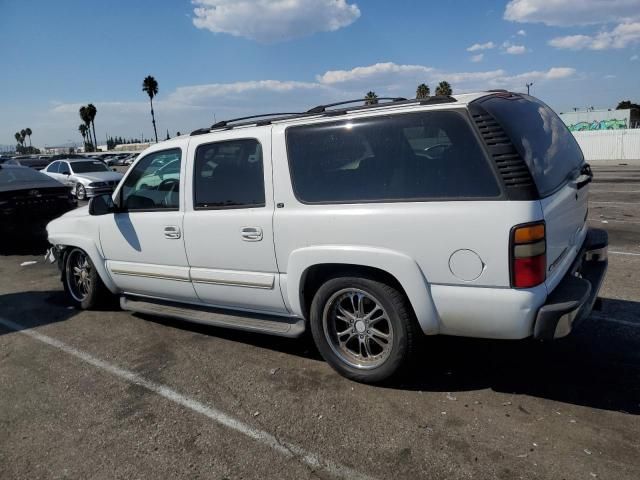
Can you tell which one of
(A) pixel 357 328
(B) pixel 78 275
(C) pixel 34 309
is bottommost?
(C) pixel 34 309

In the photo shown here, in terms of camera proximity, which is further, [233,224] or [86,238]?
[86,238]

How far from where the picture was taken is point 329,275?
3.68 metres

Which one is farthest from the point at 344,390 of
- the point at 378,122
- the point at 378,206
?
the point at 378,122

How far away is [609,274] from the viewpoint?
5883 mm

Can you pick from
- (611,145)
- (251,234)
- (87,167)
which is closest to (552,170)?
(251,234)

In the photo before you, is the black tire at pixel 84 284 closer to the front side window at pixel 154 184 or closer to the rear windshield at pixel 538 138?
the front side window at pixel 154 184

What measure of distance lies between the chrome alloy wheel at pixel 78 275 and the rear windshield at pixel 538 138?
14.9 ft

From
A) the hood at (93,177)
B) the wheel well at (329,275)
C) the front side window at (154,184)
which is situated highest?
the hood at (93,177)

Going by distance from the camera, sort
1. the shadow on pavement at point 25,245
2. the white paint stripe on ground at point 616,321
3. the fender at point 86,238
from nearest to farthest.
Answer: the white paint stripe on ground at point 616,321 → the fender at point 86,238 → the shadow on pavement at point 25,245

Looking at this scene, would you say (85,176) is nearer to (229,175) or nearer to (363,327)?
(229,175)

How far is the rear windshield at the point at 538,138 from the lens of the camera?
3062 mm

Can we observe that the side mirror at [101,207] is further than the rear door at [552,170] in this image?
Yes

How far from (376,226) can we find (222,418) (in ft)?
5.23

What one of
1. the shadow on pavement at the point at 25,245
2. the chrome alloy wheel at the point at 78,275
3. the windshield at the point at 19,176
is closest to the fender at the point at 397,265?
the chrome alloy wheel at the point at 78,275
